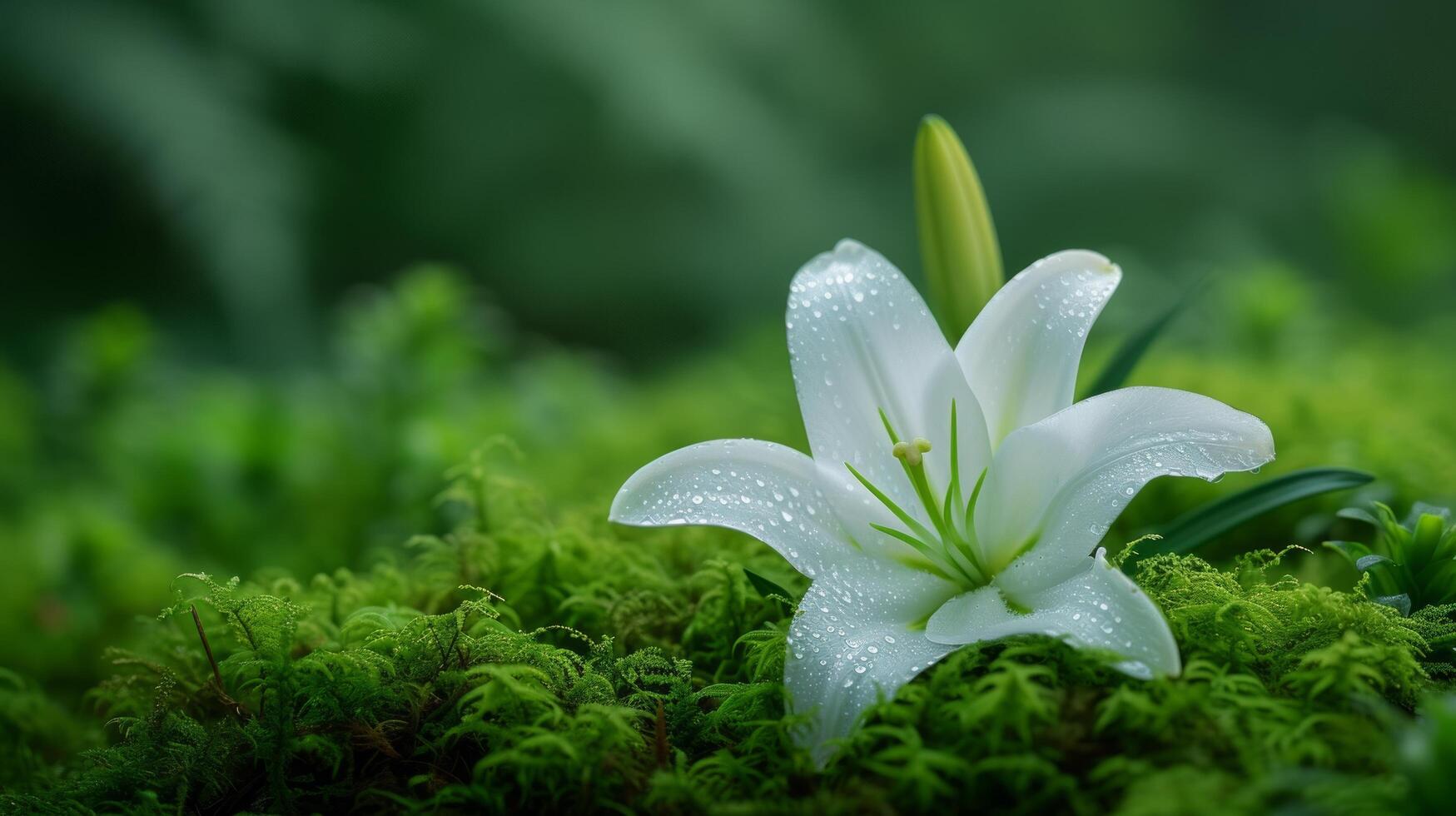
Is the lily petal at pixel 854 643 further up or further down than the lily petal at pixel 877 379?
further down

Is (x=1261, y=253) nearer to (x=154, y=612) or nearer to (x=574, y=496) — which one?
(x=574, y=496)

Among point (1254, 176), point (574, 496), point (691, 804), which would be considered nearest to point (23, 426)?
point (574, 496)

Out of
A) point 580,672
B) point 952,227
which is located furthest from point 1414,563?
point 580,672

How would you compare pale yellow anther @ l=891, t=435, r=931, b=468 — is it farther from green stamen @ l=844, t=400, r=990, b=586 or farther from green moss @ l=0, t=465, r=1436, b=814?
green moss @ l=0, t=465, r=1436, b=814

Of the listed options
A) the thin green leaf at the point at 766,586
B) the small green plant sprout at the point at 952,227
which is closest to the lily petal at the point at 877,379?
the thin green leaf at the point at 766,586

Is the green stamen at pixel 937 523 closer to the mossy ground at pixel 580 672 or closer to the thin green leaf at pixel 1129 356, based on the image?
the mossy ground at pixel 580 672

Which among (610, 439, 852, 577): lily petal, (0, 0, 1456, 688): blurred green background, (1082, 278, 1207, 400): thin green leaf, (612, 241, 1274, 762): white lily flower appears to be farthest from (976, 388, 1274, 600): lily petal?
(0, 0, 1456, 688): blurred green background
